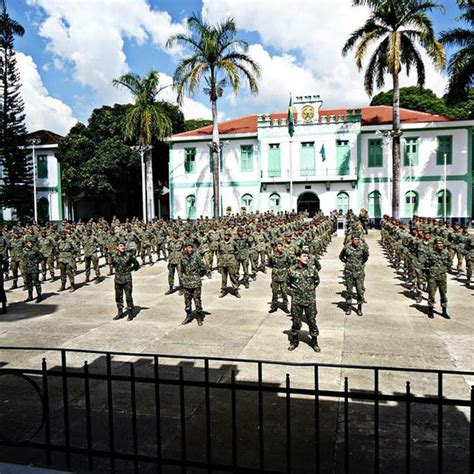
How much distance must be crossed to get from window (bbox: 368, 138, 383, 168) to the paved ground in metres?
22.3

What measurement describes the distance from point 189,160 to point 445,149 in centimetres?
1994

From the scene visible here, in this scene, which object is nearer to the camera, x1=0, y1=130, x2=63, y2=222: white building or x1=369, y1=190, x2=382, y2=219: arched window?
x1=369, y1=190, x2=382, y2=219: arched window

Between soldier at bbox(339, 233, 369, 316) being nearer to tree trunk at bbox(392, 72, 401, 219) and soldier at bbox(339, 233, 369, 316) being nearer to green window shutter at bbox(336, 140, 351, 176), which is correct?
tree trunk at bbox(392, 72, 401, 219)

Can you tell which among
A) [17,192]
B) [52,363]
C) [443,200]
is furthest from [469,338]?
[17,192]

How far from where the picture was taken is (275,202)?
120 ft

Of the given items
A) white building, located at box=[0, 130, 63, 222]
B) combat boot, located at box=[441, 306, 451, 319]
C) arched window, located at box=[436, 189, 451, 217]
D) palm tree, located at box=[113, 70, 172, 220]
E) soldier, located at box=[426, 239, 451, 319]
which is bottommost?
combat boot, located at box=[441, 306, 451, 319]

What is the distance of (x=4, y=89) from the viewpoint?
117 ft

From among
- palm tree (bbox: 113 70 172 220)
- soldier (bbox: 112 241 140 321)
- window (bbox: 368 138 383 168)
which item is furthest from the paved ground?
window (bbox: 368 138 383 168)

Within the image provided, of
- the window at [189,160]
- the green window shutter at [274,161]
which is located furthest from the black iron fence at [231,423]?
the window at [189,160]

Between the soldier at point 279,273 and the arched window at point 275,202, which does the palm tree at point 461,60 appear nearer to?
the arched window at point 275,202

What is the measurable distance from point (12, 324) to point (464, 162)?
3227 cm

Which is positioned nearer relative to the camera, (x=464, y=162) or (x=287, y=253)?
(x=287, y=253)

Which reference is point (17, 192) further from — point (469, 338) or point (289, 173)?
point (469, 338)

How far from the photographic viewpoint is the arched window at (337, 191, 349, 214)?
35.4 m
